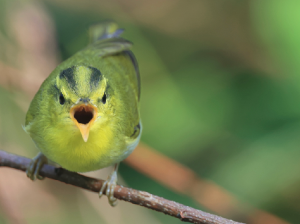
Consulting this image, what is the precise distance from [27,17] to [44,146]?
2572mm

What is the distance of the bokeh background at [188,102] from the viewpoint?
132 inches

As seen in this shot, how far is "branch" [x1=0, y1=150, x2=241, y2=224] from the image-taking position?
185cm

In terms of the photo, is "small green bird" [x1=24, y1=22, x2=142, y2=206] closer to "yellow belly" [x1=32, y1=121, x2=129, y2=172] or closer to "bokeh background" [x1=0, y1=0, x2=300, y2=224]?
"yellow belly" [x1=32, y1=121, x2=129, y2=172]

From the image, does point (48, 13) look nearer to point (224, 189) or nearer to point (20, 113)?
point (20, 113)

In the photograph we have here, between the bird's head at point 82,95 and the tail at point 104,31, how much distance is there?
5.05 feet

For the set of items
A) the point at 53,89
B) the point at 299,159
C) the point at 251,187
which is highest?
the point at 299,159

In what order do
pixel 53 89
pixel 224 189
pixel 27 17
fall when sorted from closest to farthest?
pixel 53 89 < pixel 224 189 < pixel 27 17

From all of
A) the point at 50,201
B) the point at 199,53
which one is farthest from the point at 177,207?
the point at 199,53

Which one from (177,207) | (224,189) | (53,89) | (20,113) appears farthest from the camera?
(20,113)

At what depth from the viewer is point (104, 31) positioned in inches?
139

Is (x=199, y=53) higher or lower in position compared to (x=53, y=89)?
higher

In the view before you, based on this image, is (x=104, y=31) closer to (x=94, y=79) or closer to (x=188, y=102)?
(x=188, y=102)

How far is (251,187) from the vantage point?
A: 3283 mm

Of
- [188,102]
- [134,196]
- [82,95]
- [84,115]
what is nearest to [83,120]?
[84,115]
